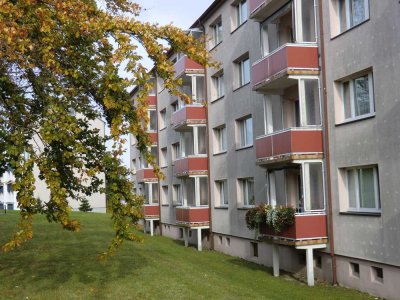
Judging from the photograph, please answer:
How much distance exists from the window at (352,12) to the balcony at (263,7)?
2.20 m

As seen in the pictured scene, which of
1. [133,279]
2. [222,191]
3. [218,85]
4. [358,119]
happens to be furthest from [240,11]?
[133,279]

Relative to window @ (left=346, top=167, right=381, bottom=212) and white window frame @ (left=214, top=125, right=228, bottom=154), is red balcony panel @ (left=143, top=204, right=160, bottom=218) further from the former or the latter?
window @ (left=346, top=167, right=381, bottom=212)

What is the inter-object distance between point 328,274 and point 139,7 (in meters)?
9.40

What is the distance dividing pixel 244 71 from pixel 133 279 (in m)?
11.3

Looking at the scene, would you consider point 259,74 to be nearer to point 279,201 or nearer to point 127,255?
point 279,201

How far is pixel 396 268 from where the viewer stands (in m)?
12.5

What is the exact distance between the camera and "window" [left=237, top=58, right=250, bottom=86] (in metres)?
21.9

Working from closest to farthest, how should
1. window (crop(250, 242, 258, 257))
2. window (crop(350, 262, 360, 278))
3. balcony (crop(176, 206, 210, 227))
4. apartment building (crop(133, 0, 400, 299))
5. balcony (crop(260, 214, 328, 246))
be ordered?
apartment building (crop(133, 0, 400, 299)), window (crop(350, 262, 360, 278)), balcony (crop(260, 214, 328, 246)), window (crop(250, 242, 258, 257)), balcony (crop(176, 206, 210, 227))

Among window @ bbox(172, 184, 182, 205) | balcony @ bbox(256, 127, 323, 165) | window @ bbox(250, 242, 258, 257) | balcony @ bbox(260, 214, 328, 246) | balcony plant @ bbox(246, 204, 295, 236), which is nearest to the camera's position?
balcony @ bbox(260, 214, 328, 246)

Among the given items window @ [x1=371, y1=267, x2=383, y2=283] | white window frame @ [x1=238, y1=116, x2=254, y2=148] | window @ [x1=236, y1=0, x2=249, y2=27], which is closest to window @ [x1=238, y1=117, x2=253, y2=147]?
white window frame @ [x1=238, y1=116, x2=254, y2=148]

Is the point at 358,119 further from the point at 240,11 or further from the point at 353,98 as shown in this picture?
the point at 240,11

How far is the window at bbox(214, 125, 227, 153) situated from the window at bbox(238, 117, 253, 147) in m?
2.45

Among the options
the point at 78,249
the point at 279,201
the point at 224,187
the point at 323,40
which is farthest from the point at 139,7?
the point at 224,187

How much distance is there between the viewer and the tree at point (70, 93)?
9008mm
